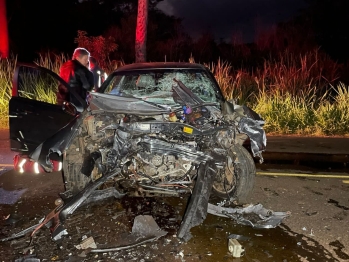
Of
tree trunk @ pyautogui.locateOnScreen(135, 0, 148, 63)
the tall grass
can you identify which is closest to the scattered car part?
the tall grass

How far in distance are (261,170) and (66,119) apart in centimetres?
317

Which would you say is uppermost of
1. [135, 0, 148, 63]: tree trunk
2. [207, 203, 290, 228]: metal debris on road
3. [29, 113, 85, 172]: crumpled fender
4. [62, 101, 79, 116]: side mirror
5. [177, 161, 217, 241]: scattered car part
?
[135, 0, 148, 63]: tree trunk

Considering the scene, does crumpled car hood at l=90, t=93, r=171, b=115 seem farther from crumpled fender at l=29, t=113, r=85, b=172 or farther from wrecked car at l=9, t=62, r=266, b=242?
crumpled fender at l=29, t=113, r=85, b=172

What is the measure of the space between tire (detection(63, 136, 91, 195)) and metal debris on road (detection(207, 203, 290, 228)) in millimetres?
1567

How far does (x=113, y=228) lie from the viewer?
3902 mm

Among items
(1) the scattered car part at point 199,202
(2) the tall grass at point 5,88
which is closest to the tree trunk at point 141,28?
(2) the tall grass at point 5,88

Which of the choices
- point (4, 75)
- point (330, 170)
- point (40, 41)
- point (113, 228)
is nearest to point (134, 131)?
point (113, 228)

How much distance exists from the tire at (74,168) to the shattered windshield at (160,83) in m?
1.19

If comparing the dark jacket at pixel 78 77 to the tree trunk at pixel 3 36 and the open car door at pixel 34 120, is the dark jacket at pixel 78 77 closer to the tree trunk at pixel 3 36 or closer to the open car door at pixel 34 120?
the open car door at pixel 34 120

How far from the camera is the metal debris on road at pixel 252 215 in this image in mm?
3973

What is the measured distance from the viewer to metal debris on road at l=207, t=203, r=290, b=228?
3.97 metres

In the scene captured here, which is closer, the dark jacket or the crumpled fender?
the crumpled fender

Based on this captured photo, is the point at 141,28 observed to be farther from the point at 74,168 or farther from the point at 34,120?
the point at 74,168

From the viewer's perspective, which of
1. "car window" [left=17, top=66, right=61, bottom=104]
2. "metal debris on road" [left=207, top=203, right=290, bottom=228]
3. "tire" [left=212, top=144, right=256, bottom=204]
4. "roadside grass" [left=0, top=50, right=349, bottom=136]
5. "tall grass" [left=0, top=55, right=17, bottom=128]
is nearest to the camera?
"metal debris on road" [left=207, top=203, right=290, bottom=228]
